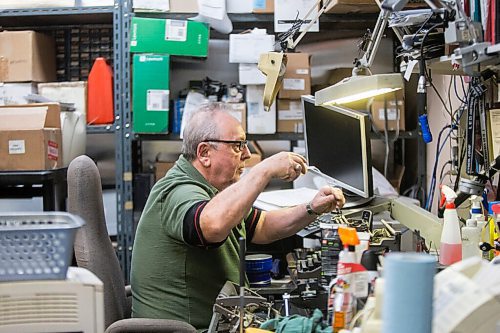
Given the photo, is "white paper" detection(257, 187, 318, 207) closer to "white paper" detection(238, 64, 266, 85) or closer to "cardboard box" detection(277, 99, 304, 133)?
"cardboard box" detection(277, 99, 304, 133)

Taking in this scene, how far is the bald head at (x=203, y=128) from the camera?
2.15m

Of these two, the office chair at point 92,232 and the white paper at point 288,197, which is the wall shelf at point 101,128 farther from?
the office chair at point 92,232

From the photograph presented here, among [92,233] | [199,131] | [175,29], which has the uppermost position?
[175,29]

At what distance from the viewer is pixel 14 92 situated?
3.11m

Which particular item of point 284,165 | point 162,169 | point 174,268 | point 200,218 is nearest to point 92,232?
point 174,268

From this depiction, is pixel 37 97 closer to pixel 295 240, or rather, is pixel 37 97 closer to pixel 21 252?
pixel 295 240

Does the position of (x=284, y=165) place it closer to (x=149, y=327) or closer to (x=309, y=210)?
(x=309, y=210)

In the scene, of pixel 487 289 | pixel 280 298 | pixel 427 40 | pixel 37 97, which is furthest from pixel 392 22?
pixel 37 97

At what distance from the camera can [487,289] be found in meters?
0.95

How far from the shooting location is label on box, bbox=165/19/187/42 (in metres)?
2.97

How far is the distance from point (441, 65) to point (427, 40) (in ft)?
0.60

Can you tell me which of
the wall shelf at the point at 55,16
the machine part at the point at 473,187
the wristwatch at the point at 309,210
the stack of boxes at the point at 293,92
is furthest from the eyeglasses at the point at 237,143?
the wall shelf at the point at 55,16

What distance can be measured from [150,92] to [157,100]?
0.05 m

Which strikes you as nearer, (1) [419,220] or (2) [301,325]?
(2) [301,325]
